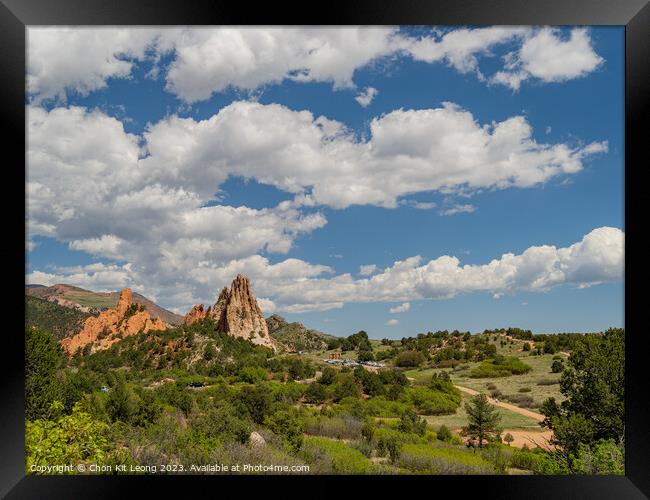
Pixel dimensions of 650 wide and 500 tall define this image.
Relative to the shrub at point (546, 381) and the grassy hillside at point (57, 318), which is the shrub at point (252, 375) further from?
the shrub at point (546, 381)

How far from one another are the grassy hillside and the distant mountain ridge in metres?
0.18

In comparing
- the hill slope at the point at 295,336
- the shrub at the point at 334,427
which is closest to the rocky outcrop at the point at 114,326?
the hill slope at the point at 295,336

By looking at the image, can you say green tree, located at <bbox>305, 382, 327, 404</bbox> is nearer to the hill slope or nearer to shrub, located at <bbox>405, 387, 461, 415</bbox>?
shrub, located at <bbox>405, 387, 461, 415</bbox>

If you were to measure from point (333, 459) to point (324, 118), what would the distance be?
4.57 meters

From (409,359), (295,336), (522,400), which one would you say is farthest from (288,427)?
(409,359)

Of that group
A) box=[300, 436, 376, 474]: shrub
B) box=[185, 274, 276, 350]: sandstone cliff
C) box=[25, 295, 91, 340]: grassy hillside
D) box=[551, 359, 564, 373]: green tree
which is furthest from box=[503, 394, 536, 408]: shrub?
box=[25, 295, 91, 340]: grassy hillside

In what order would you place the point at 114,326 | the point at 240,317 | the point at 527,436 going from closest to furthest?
the point at 527,436, the point at 114,326, the point at 240,317

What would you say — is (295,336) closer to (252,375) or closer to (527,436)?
(252,375)

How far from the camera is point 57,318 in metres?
12.3

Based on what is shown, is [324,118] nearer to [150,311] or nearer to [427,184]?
[427,184]

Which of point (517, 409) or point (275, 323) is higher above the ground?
point (275, 323)

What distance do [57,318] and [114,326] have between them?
179 cm

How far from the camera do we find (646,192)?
8.08 feet

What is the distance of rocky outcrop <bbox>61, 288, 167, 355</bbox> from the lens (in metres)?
13.2
